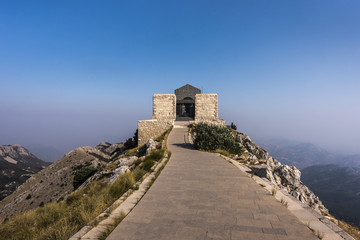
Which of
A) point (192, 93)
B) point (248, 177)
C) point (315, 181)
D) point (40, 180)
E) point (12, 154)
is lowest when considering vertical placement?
point (315, 181)

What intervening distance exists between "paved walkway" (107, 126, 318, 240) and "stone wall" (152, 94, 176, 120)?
21.9 metres

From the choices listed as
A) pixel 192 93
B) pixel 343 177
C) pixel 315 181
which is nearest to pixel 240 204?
pixel 192 93

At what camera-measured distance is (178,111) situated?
3347cm

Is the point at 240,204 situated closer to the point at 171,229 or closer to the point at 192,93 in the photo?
the point at 171,229

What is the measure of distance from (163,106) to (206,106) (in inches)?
242

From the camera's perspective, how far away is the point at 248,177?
25.8 feet

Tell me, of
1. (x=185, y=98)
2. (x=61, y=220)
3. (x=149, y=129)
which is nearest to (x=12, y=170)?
(x=185, y=98)

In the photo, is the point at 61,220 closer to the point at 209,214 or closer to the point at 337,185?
the point at 209,214

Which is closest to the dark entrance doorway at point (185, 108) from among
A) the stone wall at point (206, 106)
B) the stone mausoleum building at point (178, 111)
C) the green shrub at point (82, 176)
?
the stone mausoleum building at point (178, 111)

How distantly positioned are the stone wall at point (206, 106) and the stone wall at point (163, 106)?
11.7 feet

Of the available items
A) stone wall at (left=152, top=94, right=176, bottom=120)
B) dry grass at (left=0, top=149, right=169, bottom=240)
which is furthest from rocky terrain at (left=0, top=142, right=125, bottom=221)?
dry grass at (left=0, top=149, right=169, bottom=240)

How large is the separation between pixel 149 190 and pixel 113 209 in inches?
60.3

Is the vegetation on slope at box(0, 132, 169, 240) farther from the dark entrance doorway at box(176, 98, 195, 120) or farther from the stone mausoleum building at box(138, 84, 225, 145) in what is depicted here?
the dark entrance doorway at box(176, 98, 195, 120)

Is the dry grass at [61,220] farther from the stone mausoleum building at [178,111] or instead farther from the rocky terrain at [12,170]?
the rocky terrain at [12,170]
